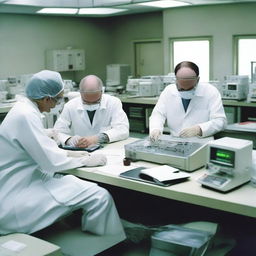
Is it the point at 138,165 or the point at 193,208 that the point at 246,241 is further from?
the point at 138,165

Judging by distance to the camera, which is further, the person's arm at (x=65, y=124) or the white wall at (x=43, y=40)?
the white wall at (x=43, y=40)

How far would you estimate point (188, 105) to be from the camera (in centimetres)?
354

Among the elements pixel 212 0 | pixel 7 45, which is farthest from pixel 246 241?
pixel 7 45

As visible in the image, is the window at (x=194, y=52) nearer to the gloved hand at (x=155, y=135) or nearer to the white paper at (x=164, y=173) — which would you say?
the gloved hand at (x=155, y=135)

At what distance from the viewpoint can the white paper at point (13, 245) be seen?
2018mm

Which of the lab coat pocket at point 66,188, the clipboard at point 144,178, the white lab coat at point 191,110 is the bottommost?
the lab coat pocket at point 66,188

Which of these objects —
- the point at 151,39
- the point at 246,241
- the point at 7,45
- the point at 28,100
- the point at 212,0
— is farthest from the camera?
the point at 151,39

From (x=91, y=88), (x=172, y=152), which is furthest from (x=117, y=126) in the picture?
(x=172, y=152)

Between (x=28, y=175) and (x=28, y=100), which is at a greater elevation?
(x=28, y=100)

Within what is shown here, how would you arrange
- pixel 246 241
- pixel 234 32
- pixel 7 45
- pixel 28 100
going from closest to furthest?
pixel 28 100, pixel 246 241, pixel 234 32, pixel 7 45

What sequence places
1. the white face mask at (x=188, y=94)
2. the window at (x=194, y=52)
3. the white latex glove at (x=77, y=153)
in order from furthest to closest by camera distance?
the window at (x=194, y=52) < the white face mask at (x=188, y=94) < the white latex glove at (x=77, y=153)

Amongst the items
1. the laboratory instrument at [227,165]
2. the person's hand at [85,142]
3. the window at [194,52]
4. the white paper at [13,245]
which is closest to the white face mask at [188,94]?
the person's hand at [85,142]

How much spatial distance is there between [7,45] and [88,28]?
1844 mm

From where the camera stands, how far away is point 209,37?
6.71 meters
